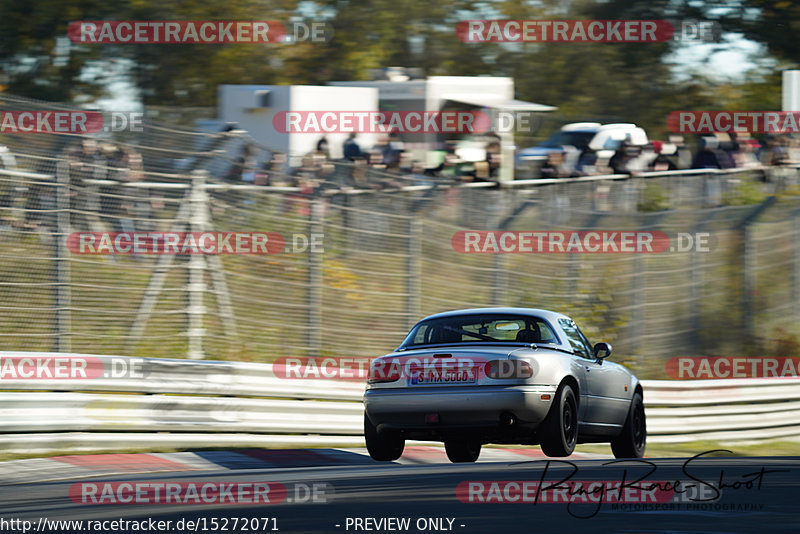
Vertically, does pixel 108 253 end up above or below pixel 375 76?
below

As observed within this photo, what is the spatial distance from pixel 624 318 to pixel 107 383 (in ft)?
31.5

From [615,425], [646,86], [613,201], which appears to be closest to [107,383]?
[615,425]

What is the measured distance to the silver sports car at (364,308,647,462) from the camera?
10.0m

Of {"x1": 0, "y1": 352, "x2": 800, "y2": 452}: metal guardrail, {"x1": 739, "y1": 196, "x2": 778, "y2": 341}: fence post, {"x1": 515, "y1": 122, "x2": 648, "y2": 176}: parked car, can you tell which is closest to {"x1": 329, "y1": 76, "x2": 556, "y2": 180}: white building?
{"x1": 515, "y1": 122, "x2": 648, "y2": 176}: parked car

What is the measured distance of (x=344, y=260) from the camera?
16.1 m

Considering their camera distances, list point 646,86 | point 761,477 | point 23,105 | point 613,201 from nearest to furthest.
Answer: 1. point 761,477
2. point 23,105
3. point 613,201
4. point 646,86

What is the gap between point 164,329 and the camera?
14.5 meters

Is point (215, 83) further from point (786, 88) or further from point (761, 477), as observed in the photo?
point (761, 477)

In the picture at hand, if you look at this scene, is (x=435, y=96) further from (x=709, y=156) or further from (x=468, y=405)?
(x=468, y=405)

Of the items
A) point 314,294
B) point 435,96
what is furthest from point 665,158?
point 314,294

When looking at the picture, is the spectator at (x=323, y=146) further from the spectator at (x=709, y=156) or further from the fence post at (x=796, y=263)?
the fence post at (x=796, y=263)

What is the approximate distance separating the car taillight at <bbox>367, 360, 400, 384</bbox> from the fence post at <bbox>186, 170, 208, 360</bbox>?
4281 millimetres

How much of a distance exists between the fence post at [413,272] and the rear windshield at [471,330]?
5668mm

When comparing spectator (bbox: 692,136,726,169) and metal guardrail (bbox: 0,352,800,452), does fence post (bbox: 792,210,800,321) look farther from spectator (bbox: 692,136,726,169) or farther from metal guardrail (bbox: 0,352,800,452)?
metal guardrail (bbox: 0,352,800,452)
